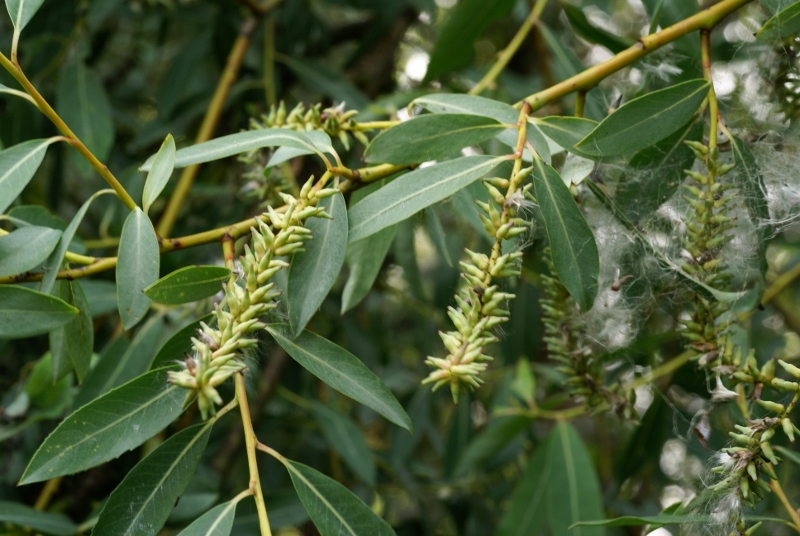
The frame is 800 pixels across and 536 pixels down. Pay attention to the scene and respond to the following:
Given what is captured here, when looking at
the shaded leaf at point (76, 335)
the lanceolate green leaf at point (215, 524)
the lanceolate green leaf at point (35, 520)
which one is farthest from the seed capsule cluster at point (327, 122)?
the lanceolate green leaf at point (35, 520)

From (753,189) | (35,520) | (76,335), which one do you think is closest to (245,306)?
(76,335)

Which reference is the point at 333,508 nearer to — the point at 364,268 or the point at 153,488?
the point at 153,488

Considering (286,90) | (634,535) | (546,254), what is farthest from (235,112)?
(634,535)

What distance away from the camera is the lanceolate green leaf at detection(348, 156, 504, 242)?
689mm

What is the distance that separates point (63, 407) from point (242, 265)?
720 millimetres

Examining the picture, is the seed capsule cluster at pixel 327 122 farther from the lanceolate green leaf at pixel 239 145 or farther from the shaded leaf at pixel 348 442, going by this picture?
the shaded leaf at pixel 348 442

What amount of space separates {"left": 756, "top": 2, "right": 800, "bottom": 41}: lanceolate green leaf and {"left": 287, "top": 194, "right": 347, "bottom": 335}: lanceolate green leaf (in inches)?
18.1

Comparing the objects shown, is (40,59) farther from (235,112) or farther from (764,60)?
(764,60)

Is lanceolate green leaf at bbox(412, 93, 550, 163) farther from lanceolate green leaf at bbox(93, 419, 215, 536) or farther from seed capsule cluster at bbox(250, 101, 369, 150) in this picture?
lanceolate green leaf at bbox(93, 419, 215, 536)

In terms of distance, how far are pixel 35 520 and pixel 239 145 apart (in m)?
0.73

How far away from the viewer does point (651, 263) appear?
836mm

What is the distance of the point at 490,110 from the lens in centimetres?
78

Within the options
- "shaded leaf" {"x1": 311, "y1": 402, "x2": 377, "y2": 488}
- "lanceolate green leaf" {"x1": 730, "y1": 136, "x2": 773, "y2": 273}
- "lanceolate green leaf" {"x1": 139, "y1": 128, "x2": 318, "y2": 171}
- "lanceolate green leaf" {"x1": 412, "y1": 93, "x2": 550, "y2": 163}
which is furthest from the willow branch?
"shaded leaf" {"x1": 311, "y1": 402, "x2": 377, "y2": 488}

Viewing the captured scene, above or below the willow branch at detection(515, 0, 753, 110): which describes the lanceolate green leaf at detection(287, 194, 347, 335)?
below
